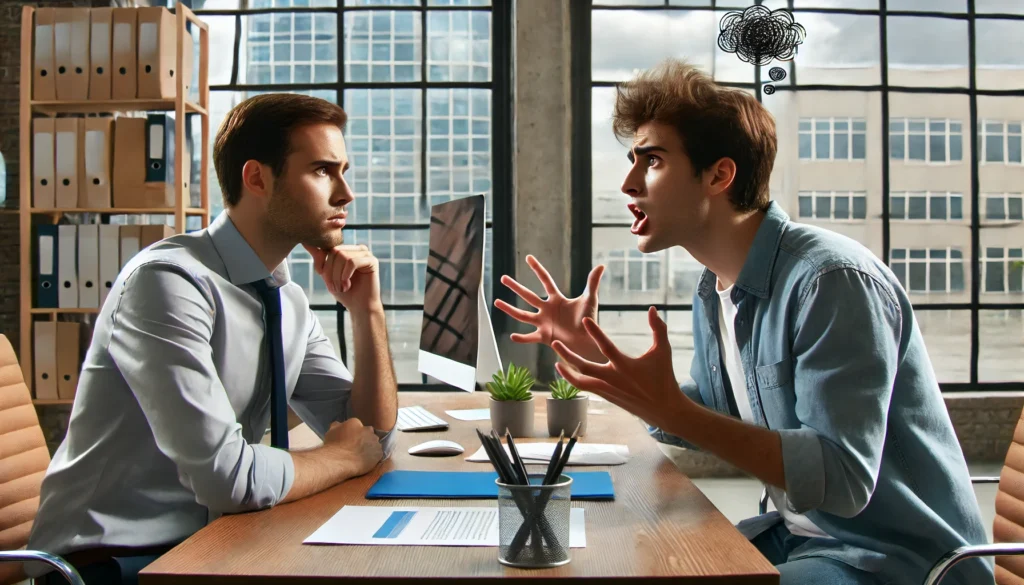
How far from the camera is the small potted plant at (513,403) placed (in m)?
2.05

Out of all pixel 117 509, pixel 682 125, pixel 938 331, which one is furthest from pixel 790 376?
pixel 938 331

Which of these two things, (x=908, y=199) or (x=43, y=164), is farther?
(x=908, y=199)

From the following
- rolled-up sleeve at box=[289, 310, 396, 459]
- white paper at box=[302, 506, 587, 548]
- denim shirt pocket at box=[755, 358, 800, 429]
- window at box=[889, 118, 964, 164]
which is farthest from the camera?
window at box=[889, 118, 964, 164]

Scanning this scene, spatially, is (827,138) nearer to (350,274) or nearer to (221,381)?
(350,274)

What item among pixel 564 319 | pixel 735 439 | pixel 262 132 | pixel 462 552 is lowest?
pixel 462 552

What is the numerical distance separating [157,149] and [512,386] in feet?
8.69

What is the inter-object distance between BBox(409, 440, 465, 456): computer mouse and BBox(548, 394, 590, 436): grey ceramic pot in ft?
0.90

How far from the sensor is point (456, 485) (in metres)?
1.52

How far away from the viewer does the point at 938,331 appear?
489 centimetres

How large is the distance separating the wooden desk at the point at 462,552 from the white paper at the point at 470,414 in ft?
2.77

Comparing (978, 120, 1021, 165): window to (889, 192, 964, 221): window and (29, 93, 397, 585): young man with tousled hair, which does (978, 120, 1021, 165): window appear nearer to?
(889, 192, 964, 221): window

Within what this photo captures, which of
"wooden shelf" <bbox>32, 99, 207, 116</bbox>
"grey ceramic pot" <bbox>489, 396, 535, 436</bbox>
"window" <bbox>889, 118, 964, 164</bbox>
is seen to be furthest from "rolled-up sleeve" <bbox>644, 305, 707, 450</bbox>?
"window" <bbox>889, 118, 964, 164</bbox>

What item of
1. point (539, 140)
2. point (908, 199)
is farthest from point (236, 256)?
point (908, 199)

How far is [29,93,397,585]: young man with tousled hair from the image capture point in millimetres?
1396
